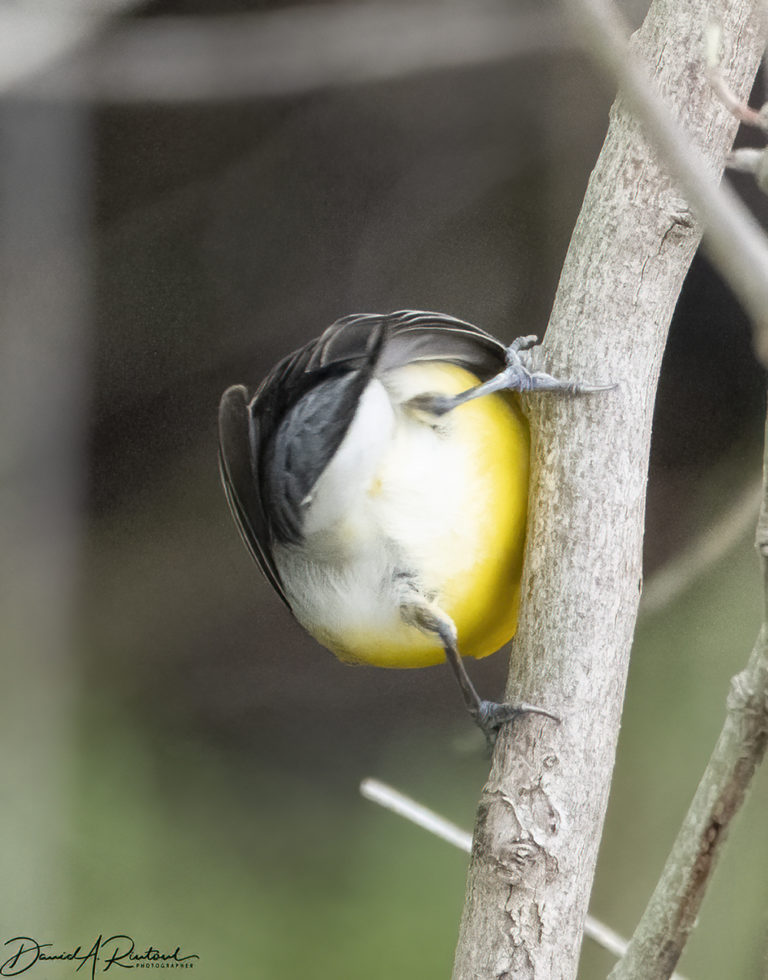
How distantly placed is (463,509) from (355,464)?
0.07 meters

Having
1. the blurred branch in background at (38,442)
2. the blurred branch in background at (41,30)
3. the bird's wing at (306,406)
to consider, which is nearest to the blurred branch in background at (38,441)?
the blurred branch in background at (38,442)

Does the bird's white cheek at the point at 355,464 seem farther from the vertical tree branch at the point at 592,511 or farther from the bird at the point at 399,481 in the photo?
the vertical tree branch at the point at 592,511

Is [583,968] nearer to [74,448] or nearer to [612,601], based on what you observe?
[612,601]

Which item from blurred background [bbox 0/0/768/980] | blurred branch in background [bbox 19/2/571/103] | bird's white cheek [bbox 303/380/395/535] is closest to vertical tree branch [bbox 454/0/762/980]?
bird's white cheek [bbox 303/380/395/535]

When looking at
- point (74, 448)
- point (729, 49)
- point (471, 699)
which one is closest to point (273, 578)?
point (471, 699)

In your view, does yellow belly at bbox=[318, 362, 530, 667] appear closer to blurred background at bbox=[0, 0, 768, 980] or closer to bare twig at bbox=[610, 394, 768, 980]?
bare twig at bbox=[610, 394, 768, 980]

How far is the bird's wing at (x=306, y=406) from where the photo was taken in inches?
24.5

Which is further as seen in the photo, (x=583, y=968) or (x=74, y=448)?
(x=74, y=448)

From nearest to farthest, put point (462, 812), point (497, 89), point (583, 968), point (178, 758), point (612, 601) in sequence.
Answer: point (612, 601) < point (583, 968) < point (497, 89) < point (462, 812) < point (178, 758)

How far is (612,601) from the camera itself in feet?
1.82

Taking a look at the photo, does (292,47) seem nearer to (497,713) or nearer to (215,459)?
(215,459)

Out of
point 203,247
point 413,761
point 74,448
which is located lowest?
point 413,761

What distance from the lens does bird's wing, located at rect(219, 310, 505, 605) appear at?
62cm

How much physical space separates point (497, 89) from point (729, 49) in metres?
0.72
